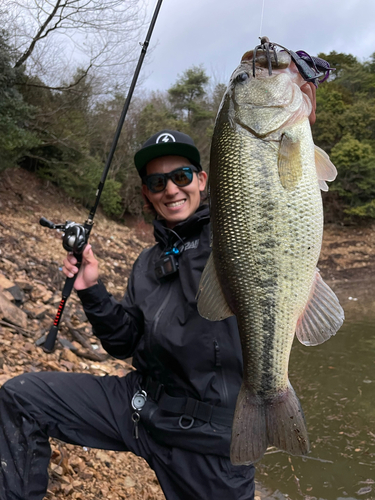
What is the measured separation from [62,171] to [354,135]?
14845mm

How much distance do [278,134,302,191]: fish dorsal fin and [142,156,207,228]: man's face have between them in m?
1.05

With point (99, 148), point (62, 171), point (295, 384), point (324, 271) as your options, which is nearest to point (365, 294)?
point (324, 271)

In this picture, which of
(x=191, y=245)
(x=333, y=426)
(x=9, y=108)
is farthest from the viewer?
(x=9, y=108)

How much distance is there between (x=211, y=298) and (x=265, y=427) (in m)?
0.59

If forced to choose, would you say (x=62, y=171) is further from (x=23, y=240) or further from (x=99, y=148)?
(x=23, y=240)

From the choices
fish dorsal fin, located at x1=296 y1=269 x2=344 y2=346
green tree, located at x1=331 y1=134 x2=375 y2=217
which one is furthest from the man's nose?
green tree, located at x1=331 y1=134 x2=375 y2=217

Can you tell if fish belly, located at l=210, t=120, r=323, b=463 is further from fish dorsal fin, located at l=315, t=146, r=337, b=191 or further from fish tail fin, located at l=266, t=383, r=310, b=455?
fish dorsal fin, located at l=315, t=146, r=337, b=191

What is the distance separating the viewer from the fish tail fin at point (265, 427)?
1557mm

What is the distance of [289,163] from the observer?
58.6 inches

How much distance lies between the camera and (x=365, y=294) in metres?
12.8

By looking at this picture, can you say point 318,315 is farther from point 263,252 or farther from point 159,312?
point 159,312

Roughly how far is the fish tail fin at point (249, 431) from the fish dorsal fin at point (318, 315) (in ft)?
1.13

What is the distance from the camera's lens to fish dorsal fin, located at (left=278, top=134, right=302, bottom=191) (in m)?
1.48

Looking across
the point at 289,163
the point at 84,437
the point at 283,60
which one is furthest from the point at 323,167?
the point at 84,437
